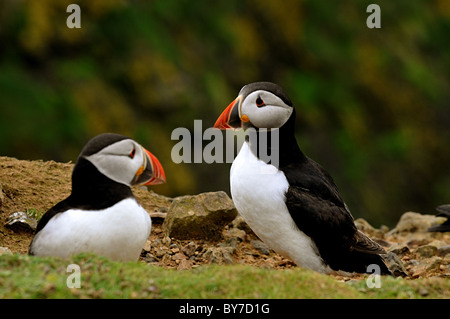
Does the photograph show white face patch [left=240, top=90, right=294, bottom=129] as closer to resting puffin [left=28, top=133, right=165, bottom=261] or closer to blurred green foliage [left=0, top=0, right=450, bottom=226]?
resting puffin [left=28, top=133, right=165, bottom=261]

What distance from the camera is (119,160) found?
263 inches

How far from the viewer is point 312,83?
16391mm

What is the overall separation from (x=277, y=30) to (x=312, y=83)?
4.46 feet

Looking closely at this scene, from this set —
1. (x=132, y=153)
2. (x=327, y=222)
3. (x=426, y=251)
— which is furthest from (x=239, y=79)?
(x=132, y=153)

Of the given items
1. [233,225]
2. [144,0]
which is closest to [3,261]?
[233,225]

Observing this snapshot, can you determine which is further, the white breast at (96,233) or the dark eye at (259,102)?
the dark eye at (259,102)

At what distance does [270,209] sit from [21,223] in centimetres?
257

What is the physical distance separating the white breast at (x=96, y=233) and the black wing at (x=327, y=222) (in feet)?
5.11

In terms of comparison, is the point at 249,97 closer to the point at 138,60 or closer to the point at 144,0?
the point at 138,60

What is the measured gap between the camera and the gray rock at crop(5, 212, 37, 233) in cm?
809

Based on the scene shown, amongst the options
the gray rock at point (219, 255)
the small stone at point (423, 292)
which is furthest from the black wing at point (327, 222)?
the small stone at point (423, 292)

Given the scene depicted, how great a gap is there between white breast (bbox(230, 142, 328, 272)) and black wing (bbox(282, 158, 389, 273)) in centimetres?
7

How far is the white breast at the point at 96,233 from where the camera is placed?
6.46 metres

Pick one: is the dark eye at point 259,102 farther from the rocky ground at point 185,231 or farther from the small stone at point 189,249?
the small stone at point 189,249
